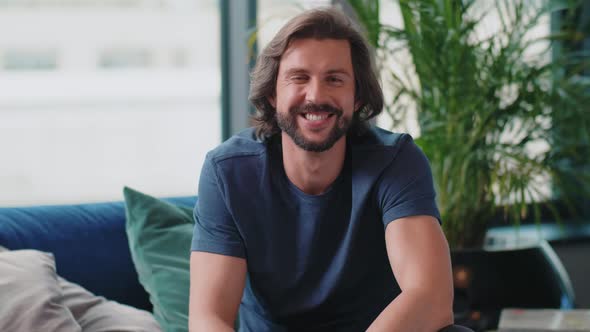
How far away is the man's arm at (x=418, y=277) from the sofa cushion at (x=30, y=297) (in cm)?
67

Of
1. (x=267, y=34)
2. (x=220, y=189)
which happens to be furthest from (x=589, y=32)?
(x=220, y=189)

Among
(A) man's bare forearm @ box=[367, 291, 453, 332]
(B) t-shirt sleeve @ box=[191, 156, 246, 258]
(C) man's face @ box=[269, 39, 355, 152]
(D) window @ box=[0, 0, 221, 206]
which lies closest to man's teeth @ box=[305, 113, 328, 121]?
(C) man's face @ box=[269, 39, 355, 152]

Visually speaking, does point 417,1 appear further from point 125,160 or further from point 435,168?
point 125,160

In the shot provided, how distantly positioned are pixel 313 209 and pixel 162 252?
475 mm

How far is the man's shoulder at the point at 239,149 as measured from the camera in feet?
6.43

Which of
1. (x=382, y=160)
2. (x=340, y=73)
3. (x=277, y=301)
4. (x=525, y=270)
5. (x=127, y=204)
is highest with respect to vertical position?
(x=340, y=73)

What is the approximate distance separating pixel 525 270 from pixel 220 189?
4.21ft

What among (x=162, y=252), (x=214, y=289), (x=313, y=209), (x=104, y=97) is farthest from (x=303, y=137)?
(x=104, y=97)

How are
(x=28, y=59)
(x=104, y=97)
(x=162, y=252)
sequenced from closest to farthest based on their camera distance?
(x=162, y=252), (x=28, y=59), (x=104, y=97)

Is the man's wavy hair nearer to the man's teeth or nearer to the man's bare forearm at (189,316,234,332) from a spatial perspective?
the man's teeth

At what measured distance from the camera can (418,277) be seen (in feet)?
5.84

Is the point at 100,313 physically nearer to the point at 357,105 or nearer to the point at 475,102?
the point at 357,105

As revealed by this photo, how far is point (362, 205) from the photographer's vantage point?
1904 millimetres

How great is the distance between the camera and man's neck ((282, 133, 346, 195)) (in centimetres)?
192
